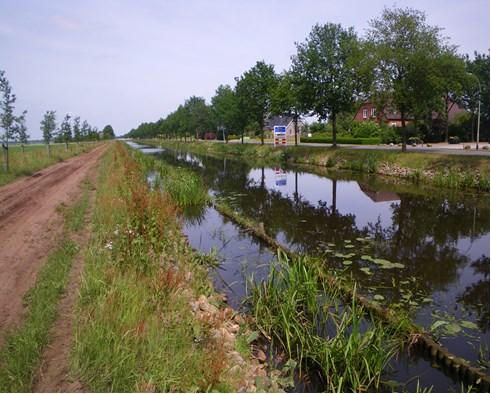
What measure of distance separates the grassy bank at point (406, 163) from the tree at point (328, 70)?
455 cm

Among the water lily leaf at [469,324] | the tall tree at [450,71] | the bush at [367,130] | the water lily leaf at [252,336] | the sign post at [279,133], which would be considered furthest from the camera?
the sign post at [279,133]

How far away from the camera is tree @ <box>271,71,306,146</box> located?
118ft

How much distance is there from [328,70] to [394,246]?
26439 millimetres

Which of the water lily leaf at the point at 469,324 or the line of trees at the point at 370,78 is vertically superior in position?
the line of trees at the point at 370,78

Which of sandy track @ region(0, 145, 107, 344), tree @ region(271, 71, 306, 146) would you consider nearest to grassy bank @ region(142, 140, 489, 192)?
tree @ region(271, 71, 306, 146)

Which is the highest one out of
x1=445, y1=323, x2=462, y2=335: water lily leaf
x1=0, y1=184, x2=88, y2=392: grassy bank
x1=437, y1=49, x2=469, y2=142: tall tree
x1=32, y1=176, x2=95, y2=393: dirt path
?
x1=437, y1=49, x2=469, y2=142: tall tree

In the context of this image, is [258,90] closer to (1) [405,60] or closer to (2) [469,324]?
(1) [405,60]

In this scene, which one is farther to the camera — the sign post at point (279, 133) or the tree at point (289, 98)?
the sign post at point (279, 133)

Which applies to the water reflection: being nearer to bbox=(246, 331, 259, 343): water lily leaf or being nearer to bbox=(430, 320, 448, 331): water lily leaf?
bbox=(430, 320, 448, 331): water lily leaf

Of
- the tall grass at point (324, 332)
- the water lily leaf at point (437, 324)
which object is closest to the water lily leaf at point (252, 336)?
the tall grass at point (324, 332)

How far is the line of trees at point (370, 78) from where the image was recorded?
2536cm

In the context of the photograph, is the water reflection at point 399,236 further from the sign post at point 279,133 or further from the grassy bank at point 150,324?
the sign post at point 279,133

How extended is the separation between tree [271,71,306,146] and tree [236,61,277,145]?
499cm

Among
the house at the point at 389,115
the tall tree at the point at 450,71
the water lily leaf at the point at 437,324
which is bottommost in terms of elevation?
the water lily leaf at the point at 437,324
